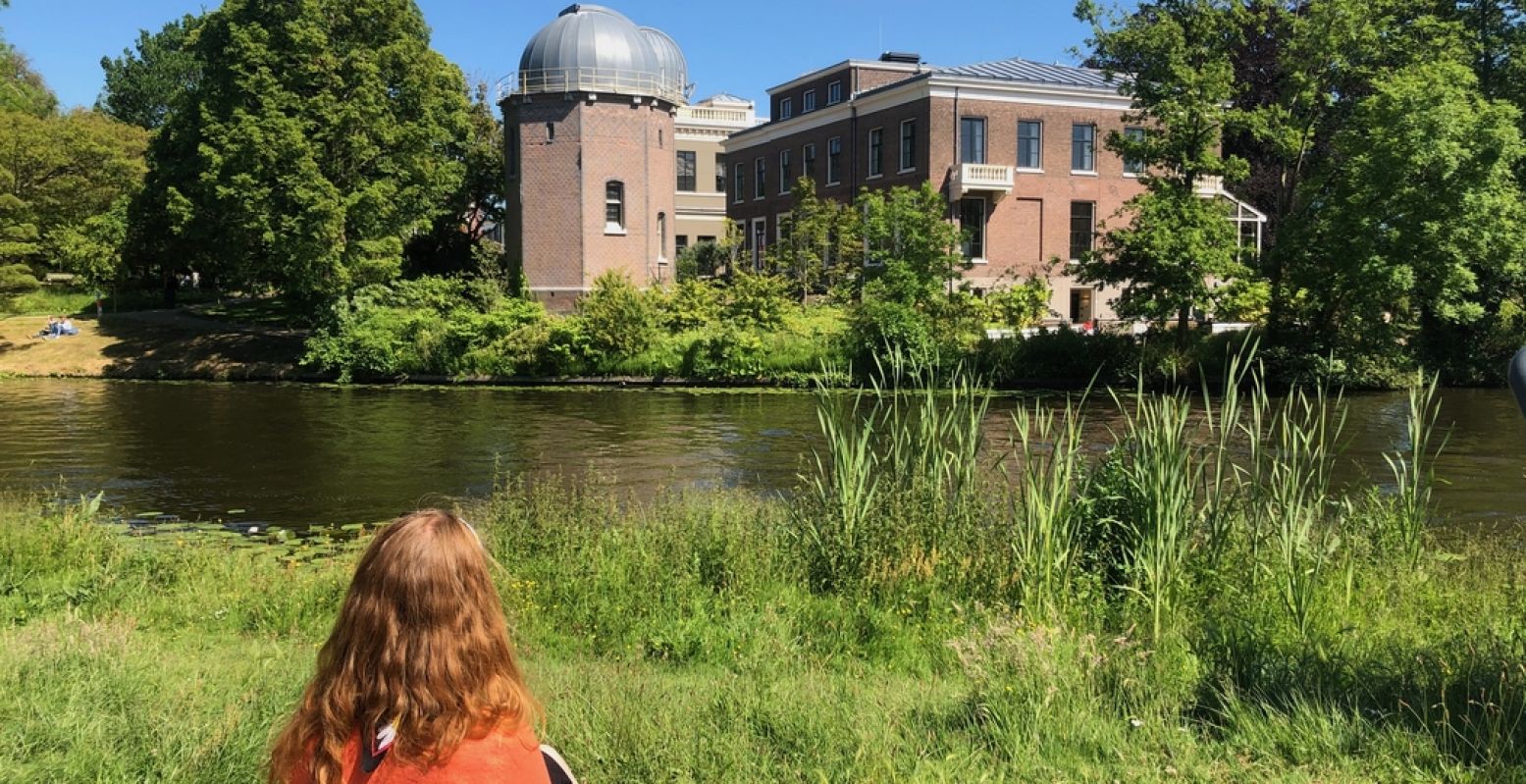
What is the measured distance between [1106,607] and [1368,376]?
2432 centimetres

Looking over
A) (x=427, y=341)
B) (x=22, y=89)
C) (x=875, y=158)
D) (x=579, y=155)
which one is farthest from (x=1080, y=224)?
(x=22, y=89)

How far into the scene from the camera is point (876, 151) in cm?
4284

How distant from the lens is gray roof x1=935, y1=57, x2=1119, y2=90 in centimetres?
4066

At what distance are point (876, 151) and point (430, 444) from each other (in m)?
27.9

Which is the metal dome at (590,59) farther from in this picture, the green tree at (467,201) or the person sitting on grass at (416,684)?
the person sitting on grass at (416,684)

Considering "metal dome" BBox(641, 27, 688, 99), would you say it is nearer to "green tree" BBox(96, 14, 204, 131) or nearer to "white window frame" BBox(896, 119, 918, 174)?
"white window frame" BBox(896, 119, 918, 174)

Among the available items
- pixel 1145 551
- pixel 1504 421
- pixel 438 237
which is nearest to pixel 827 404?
pixel 1145 551

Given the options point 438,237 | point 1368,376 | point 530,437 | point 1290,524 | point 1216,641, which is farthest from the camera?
point 438,237

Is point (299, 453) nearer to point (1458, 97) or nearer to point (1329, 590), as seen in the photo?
point (1329, 590)

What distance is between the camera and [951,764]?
386 centimetres

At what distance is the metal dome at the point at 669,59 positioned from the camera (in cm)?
4306

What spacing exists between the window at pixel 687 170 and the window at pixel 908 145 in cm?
1845

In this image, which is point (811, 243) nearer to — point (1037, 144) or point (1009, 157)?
A: point (1009, 157)

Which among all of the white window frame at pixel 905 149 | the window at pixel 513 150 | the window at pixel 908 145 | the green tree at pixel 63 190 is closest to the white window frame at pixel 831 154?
the white window frame at pixel 905 149
